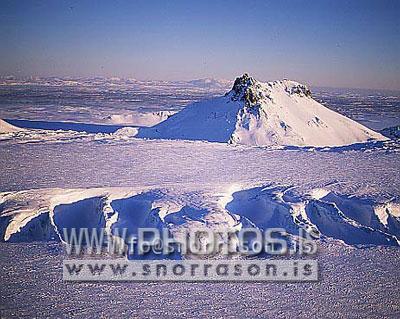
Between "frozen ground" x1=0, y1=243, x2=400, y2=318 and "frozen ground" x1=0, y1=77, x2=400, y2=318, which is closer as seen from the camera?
"frozen ground" x1=0, y1=243, x2=400, y2=318

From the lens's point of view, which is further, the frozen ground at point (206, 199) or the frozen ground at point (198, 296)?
the frozen ground at point (206, 199)

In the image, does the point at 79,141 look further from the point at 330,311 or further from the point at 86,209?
the point at 330,311

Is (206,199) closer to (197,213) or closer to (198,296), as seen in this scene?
(197,213)

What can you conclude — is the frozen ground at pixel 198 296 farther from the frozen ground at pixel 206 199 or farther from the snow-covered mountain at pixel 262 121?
the snow-covered mountain at pixel 262 121

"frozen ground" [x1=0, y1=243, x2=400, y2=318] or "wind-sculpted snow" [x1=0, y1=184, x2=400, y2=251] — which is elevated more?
"wind-sculpted snow" [x1=0, y1=184, x2=400, y2=251]

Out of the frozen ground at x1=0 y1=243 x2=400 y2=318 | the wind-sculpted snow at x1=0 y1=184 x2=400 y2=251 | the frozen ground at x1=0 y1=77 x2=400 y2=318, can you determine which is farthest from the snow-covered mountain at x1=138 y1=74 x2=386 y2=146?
the frozen ground at x1=0 y1=243 x2=400 y2=318

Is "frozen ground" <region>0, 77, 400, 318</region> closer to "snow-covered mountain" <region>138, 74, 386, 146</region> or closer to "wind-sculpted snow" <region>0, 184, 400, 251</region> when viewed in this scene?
"wind-sculpted snow" <region>0, 184, 400, 251</region>

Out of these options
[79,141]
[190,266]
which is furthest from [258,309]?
[79,141]

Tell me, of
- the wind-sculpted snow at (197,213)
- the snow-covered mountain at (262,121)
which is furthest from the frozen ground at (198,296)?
the snow-covered mountain at (262,121)
